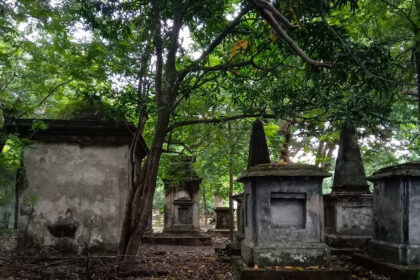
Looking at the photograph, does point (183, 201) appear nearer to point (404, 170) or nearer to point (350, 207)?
point (350, 207)

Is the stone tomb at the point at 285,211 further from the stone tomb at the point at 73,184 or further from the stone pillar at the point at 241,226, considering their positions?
the stone pillar at the point at 241,226

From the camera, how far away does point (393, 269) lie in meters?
5.94

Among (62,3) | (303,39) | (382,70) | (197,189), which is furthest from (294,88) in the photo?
(197,189)

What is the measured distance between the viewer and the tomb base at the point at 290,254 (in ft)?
19.7

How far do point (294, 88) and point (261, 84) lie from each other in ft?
2.67

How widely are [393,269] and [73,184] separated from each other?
6.13m

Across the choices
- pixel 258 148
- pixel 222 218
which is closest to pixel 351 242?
pixel 258 148

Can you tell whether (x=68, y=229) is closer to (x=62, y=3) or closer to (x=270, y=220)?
(x=270, y=220)

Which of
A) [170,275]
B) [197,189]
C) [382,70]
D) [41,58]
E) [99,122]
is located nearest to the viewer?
[382,70]

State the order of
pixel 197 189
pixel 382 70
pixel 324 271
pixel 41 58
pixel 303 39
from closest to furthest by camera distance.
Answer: pixel 382 70, pixel 324 271, pixel 303 39, pixel 41 58, pixel 197 189

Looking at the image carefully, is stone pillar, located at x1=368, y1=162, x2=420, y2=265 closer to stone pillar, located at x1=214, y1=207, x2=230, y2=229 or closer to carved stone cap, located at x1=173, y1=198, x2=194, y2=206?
carved stone cap, located at x1=173, y1=198, x2=194, y2=206

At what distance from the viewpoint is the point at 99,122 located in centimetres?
735

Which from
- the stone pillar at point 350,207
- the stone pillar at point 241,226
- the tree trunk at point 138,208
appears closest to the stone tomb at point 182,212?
the stone pillar at point 241,226

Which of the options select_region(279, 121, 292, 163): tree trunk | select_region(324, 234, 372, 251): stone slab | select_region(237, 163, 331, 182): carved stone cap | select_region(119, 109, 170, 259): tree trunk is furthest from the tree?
select_region(279, 121, 292, 163): tree trunk
